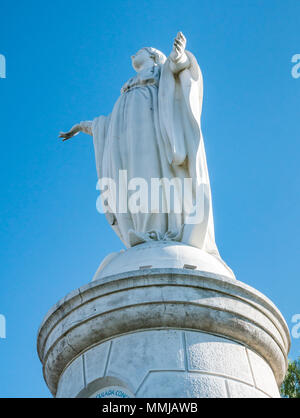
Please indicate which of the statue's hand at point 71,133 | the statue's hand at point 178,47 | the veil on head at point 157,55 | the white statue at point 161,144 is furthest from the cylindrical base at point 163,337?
the veil on head at point 157,55

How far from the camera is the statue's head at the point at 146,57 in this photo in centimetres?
1020

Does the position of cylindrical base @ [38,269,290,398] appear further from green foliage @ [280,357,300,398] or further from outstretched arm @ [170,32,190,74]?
green foliage @ [280,357,300,398]

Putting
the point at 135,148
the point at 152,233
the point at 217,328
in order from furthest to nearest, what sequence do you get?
1. the point at 135,148
2. the point at 152,233
3. the point at 217,328

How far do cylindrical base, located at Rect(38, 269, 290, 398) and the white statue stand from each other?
1349 millimetres

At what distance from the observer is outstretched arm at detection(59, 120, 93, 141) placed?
10.2 meters

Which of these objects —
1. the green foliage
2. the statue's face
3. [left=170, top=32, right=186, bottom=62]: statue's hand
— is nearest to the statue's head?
the statue's face

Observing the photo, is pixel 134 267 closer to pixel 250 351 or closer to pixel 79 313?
pixel 79 313

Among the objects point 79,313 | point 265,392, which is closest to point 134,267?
point 79,313

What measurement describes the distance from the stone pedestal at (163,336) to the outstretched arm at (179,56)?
367 centimetres

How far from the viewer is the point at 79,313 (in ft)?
21.1

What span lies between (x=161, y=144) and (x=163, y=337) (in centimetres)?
326

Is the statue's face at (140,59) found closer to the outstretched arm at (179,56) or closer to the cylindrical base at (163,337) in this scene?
the outstretched arm at (179,56)
